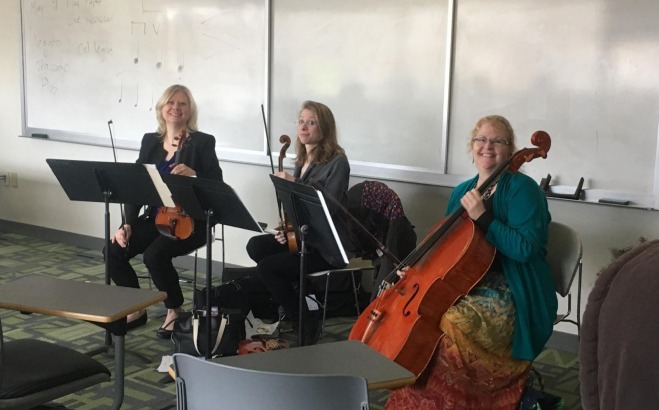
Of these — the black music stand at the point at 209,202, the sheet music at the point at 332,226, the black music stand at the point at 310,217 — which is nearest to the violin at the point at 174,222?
the black music stand at the point at 209,202

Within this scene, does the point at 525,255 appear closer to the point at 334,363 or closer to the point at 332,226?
the point at 332,226

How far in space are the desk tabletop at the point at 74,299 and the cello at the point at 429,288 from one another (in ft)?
2.59

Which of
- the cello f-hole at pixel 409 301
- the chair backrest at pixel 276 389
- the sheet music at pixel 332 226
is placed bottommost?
the cello f-hole at pixel 409 301

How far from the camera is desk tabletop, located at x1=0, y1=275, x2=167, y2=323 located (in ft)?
7.70

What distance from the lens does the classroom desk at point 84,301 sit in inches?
92.7

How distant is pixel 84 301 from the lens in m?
2.47

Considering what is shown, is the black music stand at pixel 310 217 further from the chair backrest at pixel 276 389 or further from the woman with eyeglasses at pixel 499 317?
the chair backrest at pixel 276 389

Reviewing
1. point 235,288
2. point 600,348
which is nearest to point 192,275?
point 235,288

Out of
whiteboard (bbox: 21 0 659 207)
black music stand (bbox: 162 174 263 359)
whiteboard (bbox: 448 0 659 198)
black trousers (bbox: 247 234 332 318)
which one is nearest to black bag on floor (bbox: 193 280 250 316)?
black trousers (bbox: 247 234 332 318)

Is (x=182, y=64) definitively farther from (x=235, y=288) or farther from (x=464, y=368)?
(x=464, y=368)

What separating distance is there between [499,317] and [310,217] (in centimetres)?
78

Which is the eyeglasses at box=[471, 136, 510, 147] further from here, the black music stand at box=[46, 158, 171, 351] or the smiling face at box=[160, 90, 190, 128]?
the smiling face at box=[160, 90, 190, 128]

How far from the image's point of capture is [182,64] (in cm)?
502

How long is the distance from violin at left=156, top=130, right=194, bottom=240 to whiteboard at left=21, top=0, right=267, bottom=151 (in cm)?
102
